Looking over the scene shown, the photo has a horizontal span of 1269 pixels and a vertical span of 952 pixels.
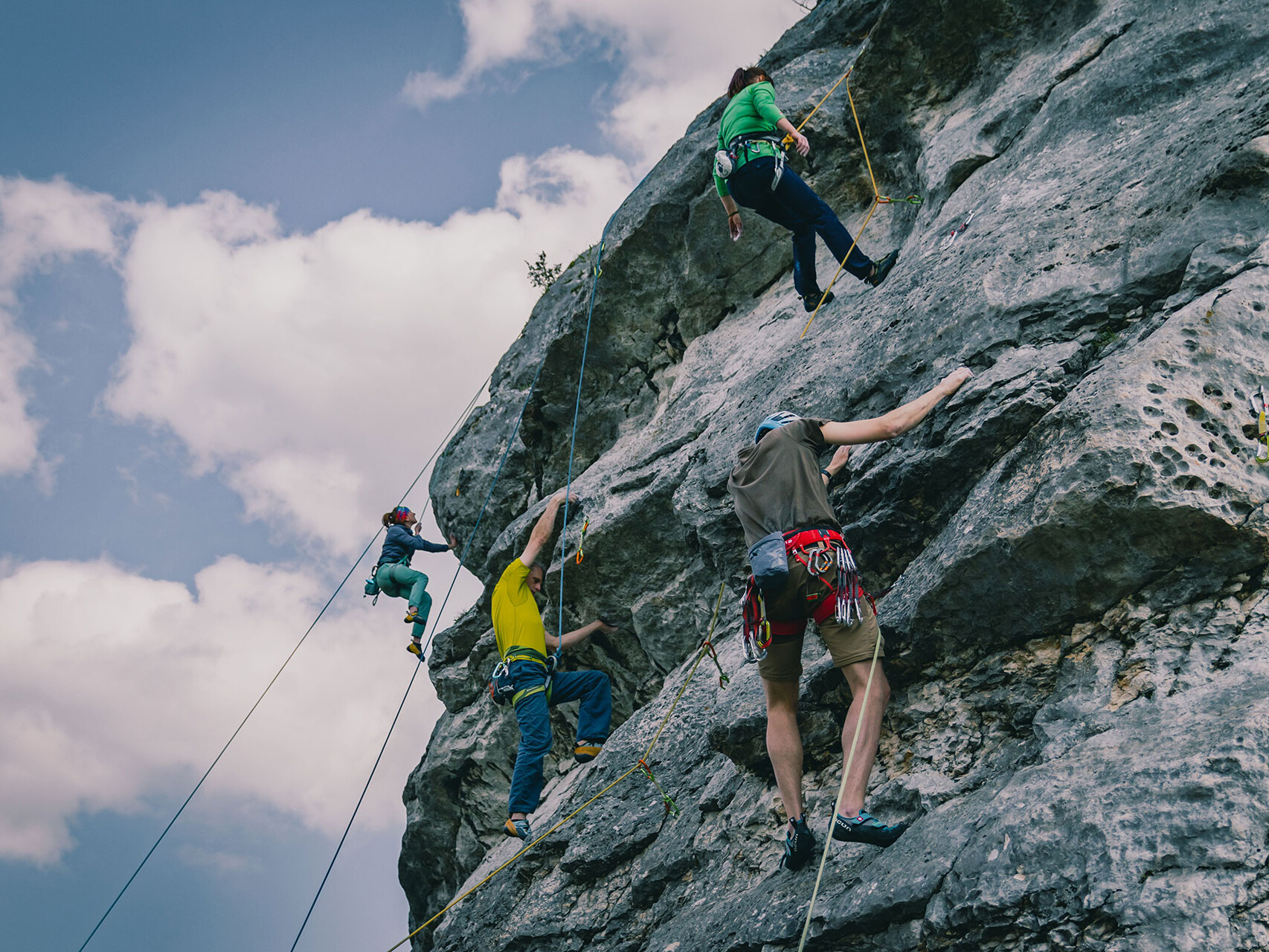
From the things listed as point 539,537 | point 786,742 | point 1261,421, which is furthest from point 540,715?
point 1261,421

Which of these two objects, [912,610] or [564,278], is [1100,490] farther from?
[564,278]

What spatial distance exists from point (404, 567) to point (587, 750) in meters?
4.48

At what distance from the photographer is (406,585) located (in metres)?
11.8

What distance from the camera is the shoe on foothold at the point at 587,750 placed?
8156 millimetres

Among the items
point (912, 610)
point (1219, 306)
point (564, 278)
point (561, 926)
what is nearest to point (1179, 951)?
point (912, 610)

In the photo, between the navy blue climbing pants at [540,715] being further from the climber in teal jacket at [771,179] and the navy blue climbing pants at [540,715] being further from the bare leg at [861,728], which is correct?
the climber in teal jacket at [771,179]

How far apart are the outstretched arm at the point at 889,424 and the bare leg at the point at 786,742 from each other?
1.28 m

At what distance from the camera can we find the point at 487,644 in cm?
1073

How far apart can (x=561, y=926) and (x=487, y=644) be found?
4.83m

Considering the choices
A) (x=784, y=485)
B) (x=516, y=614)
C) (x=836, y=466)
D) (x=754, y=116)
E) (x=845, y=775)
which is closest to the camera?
(x=845, y=775)

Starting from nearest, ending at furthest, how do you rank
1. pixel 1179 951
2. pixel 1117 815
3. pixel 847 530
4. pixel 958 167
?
pixel 1179 951 → pixel 1117 815 → pixel 847 530 → pixel 958 167

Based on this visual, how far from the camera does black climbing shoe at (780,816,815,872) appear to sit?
446cm

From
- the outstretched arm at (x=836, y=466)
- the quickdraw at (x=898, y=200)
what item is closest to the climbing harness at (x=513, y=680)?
the outstretched arm at (x=836, y=466)

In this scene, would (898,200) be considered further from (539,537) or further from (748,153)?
(539,537)
